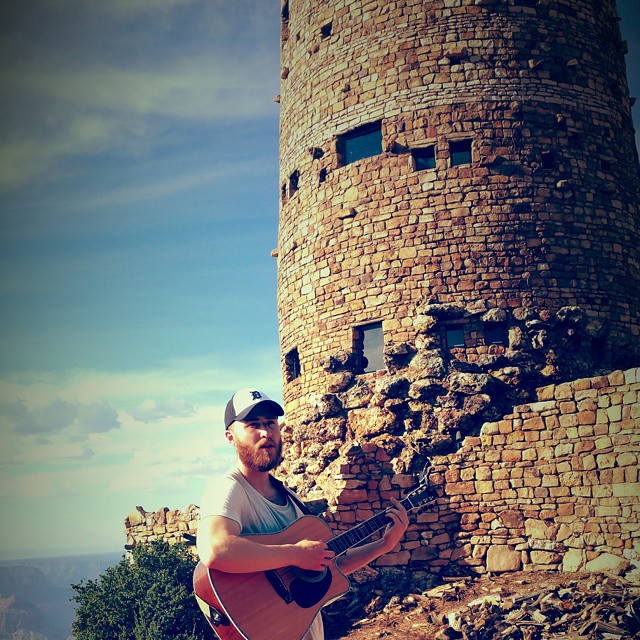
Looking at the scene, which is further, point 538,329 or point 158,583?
point 538,329

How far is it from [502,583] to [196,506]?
4.73 meters

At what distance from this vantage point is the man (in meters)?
3.55

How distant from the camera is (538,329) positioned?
38.3 feet

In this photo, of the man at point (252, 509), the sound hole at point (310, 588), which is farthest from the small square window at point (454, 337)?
the sound hole at point (310, 588)

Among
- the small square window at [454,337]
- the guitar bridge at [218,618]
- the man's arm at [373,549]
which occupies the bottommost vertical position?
the guitar bridge at [218,618]

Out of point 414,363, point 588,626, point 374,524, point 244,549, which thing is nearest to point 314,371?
point 414,363

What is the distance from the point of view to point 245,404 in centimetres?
407

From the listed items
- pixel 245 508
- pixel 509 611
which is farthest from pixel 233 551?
pixel 509 611

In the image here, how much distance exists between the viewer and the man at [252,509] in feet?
11.6

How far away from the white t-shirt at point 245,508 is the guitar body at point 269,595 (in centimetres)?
7

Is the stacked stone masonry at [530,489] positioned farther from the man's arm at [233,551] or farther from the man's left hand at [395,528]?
the man's arm at [233,551]

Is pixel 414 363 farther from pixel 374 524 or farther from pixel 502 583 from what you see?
pixel 374 524

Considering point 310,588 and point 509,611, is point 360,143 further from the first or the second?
point 310,588

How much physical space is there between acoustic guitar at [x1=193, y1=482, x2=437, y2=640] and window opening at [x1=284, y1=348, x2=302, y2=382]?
967cm
